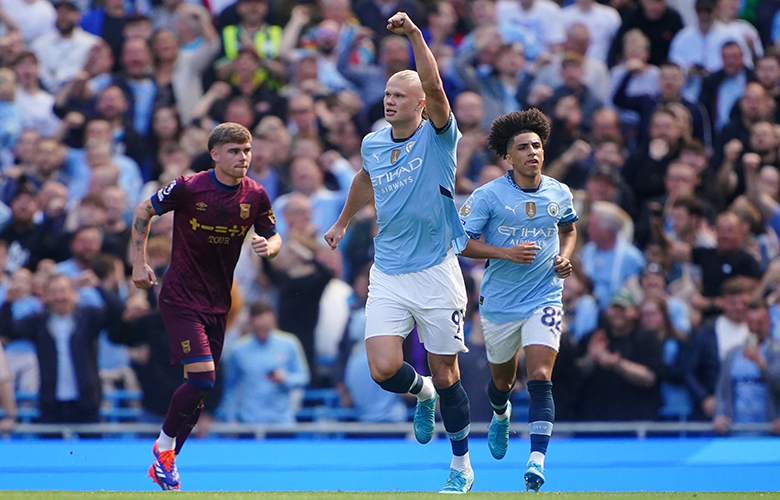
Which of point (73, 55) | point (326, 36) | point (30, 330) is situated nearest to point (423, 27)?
point (326, 36)

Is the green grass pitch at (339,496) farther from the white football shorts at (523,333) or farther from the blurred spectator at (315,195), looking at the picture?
the blurred spectator at (315,195)

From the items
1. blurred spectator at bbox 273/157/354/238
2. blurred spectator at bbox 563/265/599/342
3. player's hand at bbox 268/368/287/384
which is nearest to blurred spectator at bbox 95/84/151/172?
blurred spectator at bbox 273/157/354/238

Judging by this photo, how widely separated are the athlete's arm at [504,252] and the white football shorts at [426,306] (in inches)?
6.0

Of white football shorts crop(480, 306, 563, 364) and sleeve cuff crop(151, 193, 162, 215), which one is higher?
sleeve cuff crop(151, 193, 162, 215)

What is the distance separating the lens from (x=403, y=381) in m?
8.06

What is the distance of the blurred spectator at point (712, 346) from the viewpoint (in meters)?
11.7

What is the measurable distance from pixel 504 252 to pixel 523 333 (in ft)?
2.21

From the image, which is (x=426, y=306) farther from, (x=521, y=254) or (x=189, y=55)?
(x=189, y=55)

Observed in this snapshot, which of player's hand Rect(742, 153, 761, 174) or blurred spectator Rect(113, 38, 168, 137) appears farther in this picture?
blurred spectator Rect(113, 38, 168, 137)

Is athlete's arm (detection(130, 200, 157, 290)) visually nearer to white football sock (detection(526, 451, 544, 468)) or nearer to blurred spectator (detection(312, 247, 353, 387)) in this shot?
white football sock (detection(526, 451, 544, 468))

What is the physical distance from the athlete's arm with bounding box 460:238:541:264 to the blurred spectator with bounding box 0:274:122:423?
523cm

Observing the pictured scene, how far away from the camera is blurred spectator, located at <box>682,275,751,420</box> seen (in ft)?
38.4

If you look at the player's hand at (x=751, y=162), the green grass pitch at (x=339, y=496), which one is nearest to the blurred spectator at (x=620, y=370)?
the player's hand at (x=751, y=162)

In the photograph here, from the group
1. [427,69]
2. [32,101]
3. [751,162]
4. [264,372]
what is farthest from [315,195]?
[427,69]
